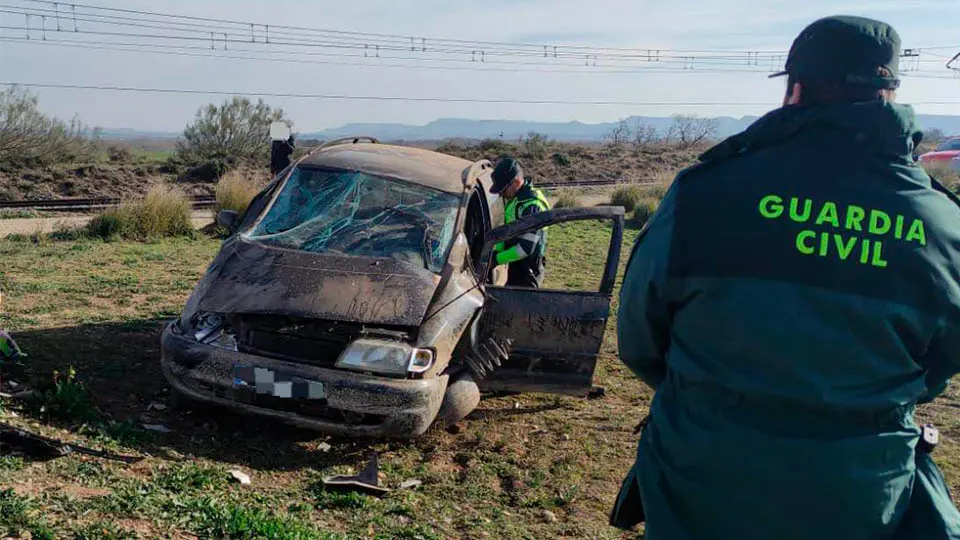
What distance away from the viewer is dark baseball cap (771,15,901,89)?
6.22 feet

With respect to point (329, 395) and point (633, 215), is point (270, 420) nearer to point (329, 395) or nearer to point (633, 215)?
point (329, 395)

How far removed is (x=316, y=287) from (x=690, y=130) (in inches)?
2127

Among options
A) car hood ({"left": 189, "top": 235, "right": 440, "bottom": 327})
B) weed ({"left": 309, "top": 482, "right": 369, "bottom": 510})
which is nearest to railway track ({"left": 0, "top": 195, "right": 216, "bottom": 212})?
car hood ({"left": 189, "top": 235, "right": 440, "bottom": 327})

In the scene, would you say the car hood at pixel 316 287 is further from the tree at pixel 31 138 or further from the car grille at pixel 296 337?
the tree at pixel 31 138

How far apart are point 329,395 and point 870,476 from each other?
3.67 meters

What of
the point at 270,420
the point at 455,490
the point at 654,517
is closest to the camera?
the point at 654,517

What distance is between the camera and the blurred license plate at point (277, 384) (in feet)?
16.5

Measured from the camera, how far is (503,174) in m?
7.15

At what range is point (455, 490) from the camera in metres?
4.90

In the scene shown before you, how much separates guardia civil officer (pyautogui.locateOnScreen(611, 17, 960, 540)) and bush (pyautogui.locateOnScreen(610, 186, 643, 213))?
19.0 metres

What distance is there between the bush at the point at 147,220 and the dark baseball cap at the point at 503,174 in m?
7.70

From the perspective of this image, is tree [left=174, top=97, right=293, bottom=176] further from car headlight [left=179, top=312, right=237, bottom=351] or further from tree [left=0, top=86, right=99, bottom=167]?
car headlight [left=179, top=312, right=237, bottom=351]

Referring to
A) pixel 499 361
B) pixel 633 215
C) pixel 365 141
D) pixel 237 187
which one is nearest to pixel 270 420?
pixel 499 361

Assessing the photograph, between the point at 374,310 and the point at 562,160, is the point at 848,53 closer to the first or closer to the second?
the point at 374,310
